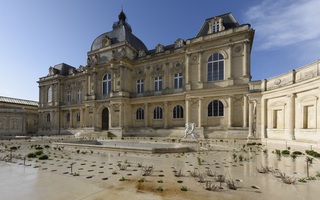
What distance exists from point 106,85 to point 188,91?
1815cm

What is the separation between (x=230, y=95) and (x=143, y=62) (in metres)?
17.6

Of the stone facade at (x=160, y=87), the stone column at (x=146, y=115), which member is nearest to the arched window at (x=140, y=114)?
the stone facade at (x=160, y=87)

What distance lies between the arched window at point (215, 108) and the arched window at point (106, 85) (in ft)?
68.1

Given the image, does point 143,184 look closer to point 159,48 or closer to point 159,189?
point 159,189

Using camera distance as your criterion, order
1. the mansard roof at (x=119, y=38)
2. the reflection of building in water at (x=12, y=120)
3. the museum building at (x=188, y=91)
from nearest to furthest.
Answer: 1. the museum building at (x=188, y=91)
2. the mansard roof at (x=119, y=38)
3. the reflection of building in water at (x=12, y=120)

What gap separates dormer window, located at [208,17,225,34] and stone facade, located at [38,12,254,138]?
0.49ft

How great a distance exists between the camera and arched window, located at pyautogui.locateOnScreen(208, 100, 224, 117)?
2427 cm

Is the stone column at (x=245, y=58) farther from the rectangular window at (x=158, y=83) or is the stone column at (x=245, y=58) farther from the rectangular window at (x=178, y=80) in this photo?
the rectangular window at (x=158, y=83)

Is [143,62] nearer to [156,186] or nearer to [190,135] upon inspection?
[190,135]

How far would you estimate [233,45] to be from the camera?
23.8 m

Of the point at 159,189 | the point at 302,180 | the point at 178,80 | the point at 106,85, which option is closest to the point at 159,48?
the point at 178,80

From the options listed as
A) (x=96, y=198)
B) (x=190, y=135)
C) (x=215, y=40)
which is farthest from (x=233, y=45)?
(x=96, y=198)

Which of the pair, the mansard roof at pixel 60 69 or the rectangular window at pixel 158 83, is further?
the mansard roof at pixel 60 69

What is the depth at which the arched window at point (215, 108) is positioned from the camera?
24.3 meters
